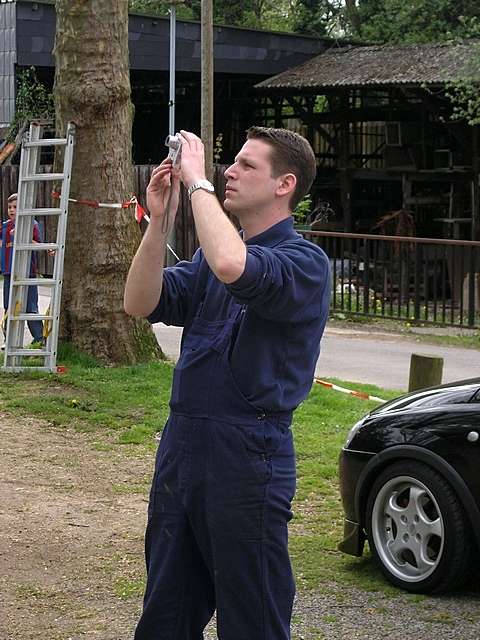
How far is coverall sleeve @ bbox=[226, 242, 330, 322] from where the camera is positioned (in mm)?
3408

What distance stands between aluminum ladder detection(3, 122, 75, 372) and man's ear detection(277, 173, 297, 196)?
7.53 metres

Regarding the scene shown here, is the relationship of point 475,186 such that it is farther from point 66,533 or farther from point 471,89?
point 66,533

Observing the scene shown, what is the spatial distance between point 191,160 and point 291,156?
307mm

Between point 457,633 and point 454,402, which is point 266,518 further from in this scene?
point 454,402

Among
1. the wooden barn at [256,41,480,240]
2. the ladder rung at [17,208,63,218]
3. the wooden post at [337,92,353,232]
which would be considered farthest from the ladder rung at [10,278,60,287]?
the wooden post at [337,92,353,232]

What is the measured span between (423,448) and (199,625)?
82.5 inches

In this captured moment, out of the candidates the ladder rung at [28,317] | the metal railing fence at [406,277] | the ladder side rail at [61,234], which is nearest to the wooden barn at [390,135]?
the metal railing fence at [406,277]

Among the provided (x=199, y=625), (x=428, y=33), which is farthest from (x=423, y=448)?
(x=428, y=33)

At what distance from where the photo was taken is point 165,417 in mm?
9609

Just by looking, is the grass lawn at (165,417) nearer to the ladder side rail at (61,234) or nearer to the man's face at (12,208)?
the ladder side rail at (61,234)

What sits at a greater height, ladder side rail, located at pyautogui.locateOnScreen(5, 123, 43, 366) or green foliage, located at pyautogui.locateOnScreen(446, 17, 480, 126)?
green foliage, located at pyautogui.locateOnScreen(446, 17, 480, 126)

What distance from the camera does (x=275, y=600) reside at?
12.1 ft

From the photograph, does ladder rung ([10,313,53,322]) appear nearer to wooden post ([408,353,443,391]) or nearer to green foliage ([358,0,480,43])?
wooden post ([408,353,443,391])

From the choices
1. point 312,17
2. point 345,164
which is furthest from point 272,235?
point 312,17
